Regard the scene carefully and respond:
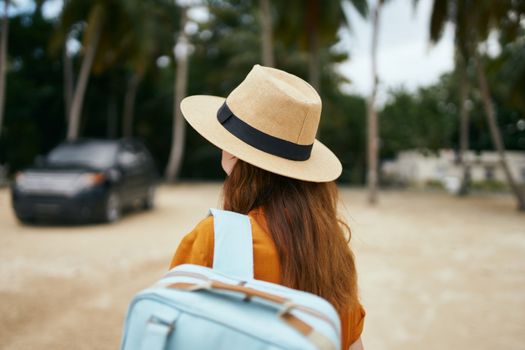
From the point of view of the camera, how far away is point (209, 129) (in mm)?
1495

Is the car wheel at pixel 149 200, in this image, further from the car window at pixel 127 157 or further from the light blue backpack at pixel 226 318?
the light blue backpack at pixel 226 318

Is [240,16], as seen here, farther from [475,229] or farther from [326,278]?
[326,278]

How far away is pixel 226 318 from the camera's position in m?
0.89

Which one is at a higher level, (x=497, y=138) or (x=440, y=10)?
(x=440, y=10)

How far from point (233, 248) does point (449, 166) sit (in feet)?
125

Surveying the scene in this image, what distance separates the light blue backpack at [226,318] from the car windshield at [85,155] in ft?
27.0

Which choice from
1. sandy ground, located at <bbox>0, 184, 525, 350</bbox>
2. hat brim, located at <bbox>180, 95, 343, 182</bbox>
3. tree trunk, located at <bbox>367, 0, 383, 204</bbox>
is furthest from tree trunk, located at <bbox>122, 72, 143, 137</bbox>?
hat brim, located at <bbox>180, 95, 343, 182</bbox>

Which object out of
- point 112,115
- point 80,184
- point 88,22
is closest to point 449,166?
point 112,115

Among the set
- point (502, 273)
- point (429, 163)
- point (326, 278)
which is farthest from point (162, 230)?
point (429, 163)

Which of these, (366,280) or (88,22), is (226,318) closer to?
(366,280)

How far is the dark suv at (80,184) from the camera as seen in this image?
7.77 metres

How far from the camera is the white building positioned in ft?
116

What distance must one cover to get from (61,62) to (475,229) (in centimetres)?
2332

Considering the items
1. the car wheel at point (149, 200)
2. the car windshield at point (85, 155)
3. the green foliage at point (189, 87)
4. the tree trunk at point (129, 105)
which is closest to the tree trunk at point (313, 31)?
the green foliage at point (189, 87)
